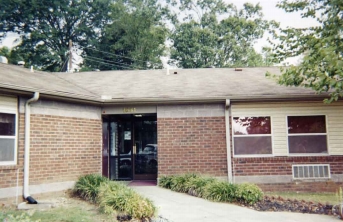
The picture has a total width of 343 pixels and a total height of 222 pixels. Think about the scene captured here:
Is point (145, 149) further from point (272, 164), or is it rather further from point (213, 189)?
point (272, 164)

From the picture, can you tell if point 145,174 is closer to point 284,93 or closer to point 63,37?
point 284,93

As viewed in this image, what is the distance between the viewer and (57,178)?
9141 mm

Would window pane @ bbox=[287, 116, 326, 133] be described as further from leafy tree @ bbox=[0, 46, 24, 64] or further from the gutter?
leafy tree @ bbox=[0, 46, 24, 64]

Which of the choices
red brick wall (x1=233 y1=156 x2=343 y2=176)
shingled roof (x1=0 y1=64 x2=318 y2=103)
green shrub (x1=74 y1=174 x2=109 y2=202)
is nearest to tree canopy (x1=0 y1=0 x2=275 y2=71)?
shingled roof (x1=0 y1=64 x2=318 y2=103)

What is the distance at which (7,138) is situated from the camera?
8156 millimetres

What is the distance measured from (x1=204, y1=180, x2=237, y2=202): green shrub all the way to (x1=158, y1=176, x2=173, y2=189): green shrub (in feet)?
5.50

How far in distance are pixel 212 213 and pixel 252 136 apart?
13.4ft

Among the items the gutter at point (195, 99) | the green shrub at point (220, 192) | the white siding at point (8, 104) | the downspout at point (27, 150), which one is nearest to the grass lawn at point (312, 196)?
the green shrub at point (220, 192)

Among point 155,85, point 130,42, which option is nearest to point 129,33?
point 130,42

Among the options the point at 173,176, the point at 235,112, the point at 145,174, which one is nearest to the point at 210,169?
the point at 173,176

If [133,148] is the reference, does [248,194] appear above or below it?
below

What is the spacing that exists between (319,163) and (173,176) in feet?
15.7

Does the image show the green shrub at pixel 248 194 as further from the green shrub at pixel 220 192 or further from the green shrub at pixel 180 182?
the green shrub at pixel 180 182

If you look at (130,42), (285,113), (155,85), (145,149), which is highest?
(130,42)
